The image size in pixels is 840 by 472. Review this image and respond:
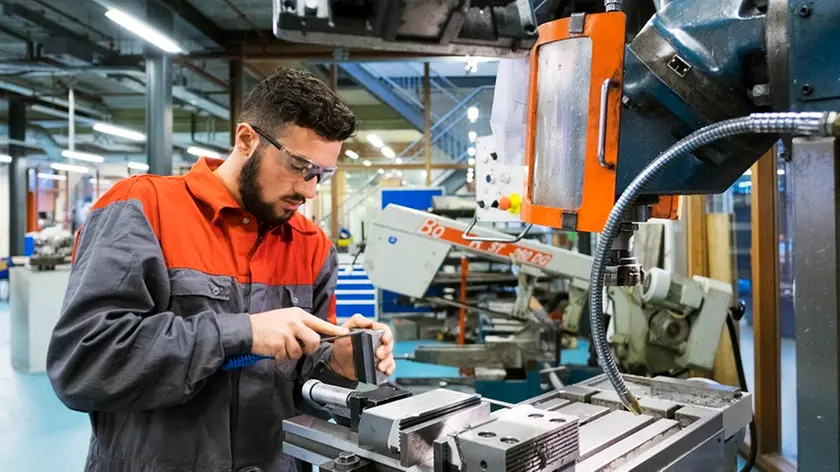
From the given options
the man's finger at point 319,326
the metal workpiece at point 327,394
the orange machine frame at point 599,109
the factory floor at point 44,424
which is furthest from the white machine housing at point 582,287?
the metal workpiece at point 327,394

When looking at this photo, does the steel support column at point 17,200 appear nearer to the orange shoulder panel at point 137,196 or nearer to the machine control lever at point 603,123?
the orange shoulder panel at point 137,196

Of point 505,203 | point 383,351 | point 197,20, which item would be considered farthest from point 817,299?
point 197,20

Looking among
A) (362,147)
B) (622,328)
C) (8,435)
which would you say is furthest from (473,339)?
(362,147)

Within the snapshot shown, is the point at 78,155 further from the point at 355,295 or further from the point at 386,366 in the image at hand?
the point at 386,366

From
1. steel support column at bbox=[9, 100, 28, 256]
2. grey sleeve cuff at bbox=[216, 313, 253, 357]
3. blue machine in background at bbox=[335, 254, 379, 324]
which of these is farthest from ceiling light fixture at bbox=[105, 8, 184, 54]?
steel support column at bbox=[9, 100, 28, 256]

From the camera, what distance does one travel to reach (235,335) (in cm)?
106

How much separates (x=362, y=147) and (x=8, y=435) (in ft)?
29.5

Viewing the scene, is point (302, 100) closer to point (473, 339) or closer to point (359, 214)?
point (473, 339)

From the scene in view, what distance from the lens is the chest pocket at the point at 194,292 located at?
1.16 meters

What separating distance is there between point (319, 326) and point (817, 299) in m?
0.83

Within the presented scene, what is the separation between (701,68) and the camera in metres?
1.02

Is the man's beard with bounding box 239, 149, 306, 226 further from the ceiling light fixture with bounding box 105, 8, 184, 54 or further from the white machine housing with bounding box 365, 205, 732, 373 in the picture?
the ceiling light fixture with bounding box 105, 8, 184, 54

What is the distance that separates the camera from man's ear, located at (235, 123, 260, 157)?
132cm

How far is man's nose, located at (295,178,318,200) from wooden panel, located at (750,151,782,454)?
243 cm
